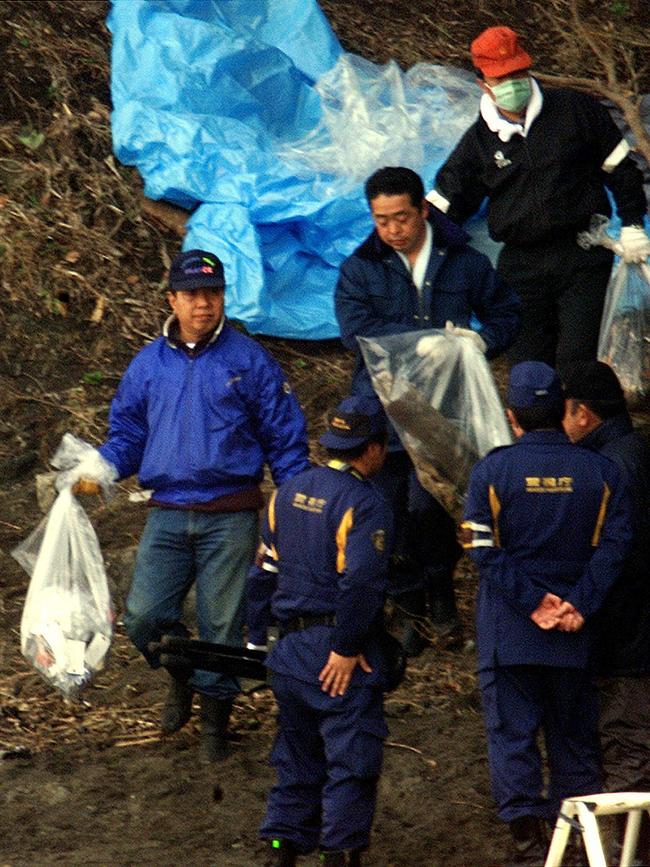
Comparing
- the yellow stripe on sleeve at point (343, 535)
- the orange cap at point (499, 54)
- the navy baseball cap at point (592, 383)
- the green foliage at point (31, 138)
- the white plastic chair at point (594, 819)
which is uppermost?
the orange cap at point (499, 54)

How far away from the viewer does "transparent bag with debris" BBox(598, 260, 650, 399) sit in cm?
674

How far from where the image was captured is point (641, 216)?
22.2 ft

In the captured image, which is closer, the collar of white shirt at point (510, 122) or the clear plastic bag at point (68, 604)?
the clear plastic bag at point (68, 604)

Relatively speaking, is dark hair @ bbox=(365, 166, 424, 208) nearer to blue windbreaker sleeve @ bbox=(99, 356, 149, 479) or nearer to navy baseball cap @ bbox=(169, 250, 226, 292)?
navy baseball cap @ bbox=(169, 250, 226, 292)

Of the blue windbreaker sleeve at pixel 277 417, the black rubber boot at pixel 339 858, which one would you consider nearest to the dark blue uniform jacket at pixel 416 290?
the blue windbreaker sleeve at pixel 277 417

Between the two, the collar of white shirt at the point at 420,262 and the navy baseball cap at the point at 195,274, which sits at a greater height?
the collar of white shirt at the point at 420,262

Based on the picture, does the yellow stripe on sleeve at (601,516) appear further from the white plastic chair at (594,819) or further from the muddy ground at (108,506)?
the muddy ground at (108,506)

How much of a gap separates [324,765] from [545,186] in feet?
9.03

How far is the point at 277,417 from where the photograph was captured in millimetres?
5941

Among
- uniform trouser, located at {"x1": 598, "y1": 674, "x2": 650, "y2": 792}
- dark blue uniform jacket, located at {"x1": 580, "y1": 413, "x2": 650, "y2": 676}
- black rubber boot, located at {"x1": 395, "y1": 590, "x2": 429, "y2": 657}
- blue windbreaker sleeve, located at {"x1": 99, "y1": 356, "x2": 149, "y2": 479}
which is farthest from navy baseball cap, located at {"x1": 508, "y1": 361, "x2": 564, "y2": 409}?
black rubber boot, located at {"x1": 395, "y1": 590, "x2": 429, "y2": 657}

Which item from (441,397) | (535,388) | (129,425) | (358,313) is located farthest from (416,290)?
(535,388)

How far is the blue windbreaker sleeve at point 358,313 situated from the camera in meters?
6.25

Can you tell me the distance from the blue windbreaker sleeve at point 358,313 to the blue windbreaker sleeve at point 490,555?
137cm

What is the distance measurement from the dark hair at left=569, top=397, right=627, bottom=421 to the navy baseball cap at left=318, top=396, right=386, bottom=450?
64cm
